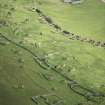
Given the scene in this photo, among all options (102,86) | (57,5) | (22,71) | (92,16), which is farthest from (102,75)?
(57,5)

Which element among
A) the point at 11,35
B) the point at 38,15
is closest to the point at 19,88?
the point at 11,35

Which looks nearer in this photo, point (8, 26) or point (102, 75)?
point (102, 75)

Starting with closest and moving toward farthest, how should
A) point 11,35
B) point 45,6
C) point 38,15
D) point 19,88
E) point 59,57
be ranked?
point 19,88, point 59,57, point 11,35, point 38,15, point 45,6

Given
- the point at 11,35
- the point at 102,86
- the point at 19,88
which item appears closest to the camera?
the point at 19,88

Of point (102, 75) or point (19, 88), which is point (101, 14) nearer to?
point (102, 75)

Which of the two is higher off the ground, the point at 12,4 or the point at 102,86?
the point at 12,4

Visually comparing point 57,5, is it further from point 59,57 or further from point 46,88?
point 46,88
